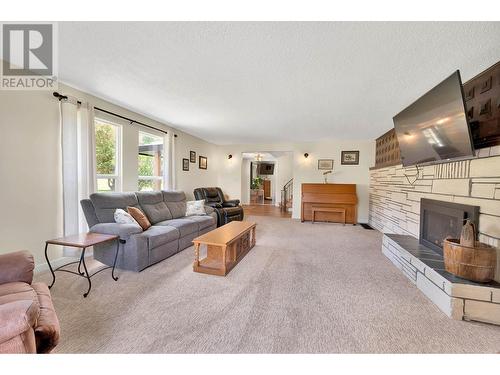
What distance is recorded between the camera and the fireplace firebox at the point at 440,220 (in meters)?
2.13

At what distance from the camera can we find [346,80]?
235cm

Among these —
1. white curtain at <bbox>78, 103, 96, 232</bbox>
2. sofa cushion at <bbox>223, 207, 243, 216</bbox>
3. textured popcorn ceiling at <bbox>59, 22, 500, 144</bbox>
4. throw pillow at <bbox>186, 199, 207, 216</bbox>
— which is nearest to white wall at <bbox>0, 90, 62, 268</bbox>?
white curtain at <bbox>78, 103, 96, 232</bbox>

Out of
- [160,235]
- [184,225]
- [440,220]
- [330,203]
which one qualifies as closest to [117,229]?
[160,235]

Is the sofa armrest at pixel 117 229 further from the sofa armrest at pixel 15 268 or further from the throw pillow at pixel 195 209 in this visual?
the throw pillow at pixel 195 209

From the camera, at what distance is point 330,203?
18.4 feet

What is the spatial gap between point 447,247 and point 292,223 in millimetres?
3806

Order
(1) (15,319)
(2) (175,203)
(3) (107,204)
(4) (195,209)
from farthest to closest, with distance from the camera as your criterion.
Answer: (4) (195,209)
(2) (175,203)
(3) (107,204)
(1) (15,319)

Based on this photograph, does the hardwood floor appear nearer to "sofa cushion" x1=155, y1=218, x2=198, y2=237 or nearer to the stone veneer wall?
the stone veneer wall

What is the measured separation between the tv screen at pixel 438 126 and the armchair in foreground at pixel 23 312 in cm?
317

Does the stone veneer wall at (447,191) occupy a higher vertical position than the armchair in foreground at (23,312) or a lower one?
higher

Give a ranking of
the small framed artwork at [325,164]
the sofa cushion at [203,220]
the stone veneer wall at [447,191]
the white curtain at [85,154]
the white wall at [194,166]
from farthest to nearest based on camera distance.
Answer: the small framed artwork at [325,164]
the white wall at [194,166]
the sofa cushion at [203,220]
the white curtain at [85,154]
the stone veneer wall at [447,191]

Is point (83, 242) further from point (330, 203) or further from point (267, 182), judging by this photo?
point (267, 182)

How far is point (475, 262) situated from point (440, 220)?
0.95 metres

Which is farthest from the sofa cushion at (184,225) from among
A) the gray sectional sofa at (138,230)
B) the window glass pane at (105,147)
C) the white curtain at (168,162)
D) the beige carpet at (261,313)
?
the white curtain at (168,162)
